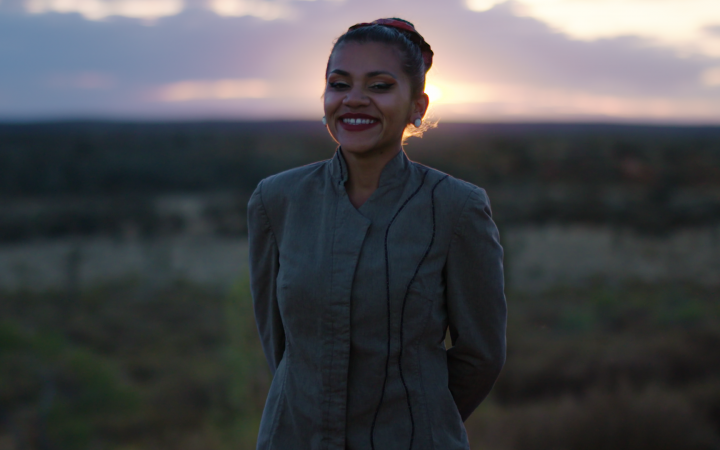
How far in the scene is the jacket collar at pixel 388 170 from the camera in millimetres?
1617

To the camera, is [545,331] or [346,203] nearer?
[346,203]

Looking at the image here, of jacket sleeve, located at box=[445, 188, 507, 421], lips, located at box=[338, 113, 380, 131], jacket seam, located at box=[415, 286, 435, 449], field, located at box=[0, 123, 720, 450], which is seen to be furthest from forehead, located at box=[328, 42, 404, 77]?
field, located at box=[0, 123, 720, 450]

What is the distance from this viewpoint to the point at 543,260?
16156 millimetres

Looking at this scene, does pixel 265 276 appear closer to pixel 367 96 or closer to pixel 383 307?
pixel 383 307

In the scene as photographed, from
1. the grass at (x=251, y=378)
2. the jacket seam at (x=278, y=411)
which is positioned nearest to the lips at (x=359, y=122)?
the jacket seam at (x=278, y=411)

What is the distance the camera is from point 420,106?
1741mm

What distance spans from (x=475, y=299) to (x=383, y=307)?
0.85ft

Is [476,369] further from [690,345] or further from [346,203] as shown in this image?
[690,345]

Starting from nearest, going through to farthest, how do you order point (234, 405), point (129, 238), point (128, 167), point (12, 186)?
point (234, 405) < point (129, 238) < point (12, 186) < point (128, 167)

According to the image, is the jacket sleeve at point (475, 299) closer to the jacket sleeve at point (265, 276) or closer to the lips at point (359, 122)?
the lips at point (359, 122)

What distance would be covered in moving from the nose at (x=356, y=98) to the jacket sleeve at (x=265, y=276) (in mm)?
336

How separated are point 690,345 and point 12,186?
96.2 ft

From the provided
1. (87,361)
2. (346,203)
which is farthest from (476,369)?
(87,361)

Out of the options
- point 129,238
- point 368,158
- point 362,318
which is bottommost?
point 129,238
